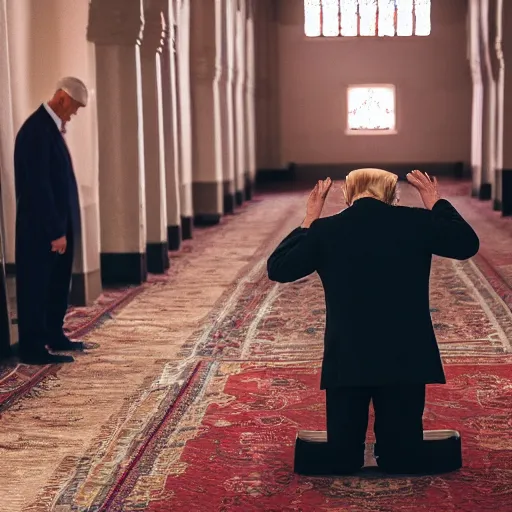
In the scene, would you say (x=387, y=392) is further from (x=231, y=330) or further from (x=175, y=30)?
(x=175, y=30)

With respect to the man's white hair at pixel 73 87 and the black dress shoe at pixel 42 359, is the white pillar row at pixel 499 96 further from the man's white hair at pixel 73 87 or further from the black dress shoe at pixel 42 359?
the black dress shoe at pixel 42 359

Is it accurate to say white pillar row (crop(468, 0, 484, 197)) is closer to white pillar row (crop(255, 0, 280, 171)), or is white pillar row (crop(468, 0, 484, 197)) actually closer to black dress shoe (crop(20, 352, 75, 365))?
white pillar row (crop(255, 0, 280, 171))

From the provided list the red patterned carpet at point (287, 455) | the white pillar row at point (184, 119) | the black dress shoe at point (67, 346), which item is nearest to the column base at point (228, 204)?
the white pillar row at point (184, 119)

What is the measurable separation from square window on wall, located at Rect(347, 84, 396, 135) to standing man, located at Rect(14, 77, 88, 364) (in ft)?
76.3

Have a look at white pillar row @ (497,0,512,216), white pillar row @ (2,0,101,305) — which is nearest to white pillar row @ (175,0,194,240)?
white pillar row @ (2,0,101,305)

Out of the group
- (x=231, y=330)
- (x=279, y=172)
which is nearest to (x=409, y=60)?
(x=279, y=172)

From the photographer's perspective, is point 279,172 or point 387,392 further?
point 279,172

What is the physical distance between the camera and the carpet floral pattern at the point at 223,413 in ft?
15.1

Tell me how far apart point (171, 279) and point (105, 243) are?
77cm

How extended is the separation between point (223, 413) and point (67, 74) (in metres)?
4.75

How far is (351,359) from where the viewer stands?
182 inches

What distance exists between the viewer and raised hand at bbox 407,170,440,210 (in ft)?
15.7

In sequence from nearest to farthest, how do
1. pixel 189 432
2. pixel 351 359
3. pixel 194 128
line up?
pixel 351 359
pixel 189 432
pixel 194 128

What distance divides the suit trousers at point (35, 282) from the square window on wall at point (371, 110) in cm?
2332
